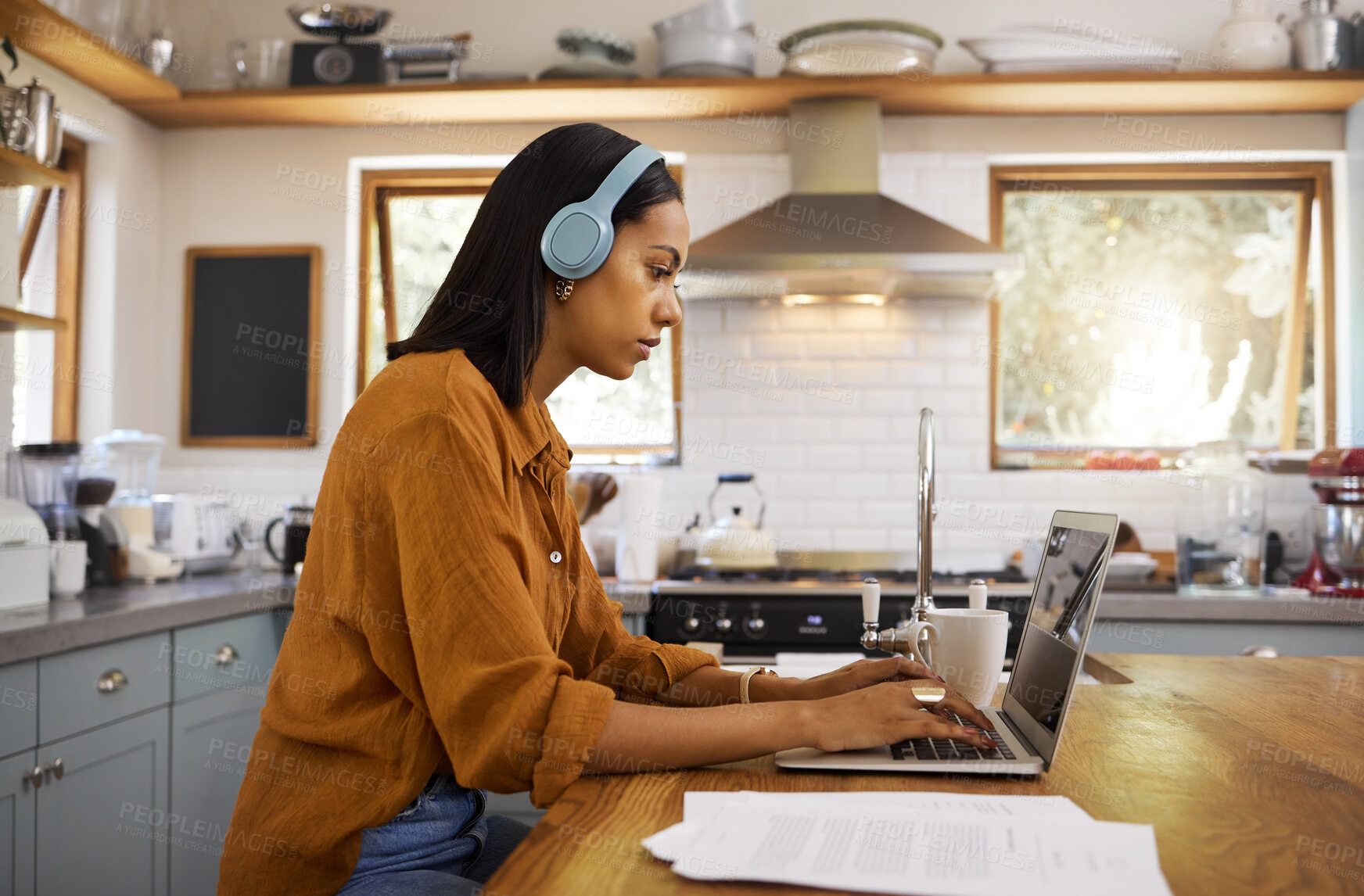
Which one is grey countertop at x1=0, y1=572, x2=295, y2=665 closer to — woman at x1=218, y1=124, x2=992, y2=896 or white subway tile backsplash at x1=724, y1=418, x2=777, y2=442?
woman at x1=218, y1=124, x2=992, y2=896

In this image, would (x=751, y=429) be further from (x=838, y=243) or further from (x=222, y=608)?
(x=222, y=608)

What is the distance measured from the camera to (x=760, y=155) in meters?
3.57

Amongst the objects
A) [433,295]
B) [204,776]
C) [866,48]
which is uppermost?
[866,48]

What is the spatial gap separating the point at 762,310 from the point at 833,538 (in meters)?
0.79

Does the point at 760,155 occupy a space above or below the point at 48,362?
above

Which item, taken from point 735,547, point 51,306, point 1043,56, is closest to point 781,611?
point 735,547

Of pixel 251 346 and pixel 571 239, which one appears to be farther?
pixel 251 346

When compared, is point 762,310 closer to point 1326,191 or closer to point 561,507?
point 1326,191

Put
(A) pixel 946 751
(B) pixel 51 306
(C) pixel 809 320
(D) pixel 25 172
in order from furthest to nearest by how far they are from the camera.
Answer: (C) pixel 809 320 < (B) pixel 51 306 < (D) pixel 25 172 < (A) pixel 946 751

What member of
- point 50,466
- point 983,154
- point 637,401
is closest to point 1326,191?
point 983,154

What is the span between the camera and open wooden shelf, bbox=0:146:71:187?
8.04 ft

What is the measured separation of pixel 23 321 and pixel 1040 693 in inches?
98.2

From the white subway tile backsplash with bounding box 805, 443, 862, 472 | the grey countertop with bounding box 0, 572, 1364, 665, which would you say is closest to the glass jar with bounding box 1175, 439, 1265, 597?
the grey countertop with bounding box 0, 572, 1364, 665

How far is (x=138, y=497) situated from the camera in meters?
3.01
